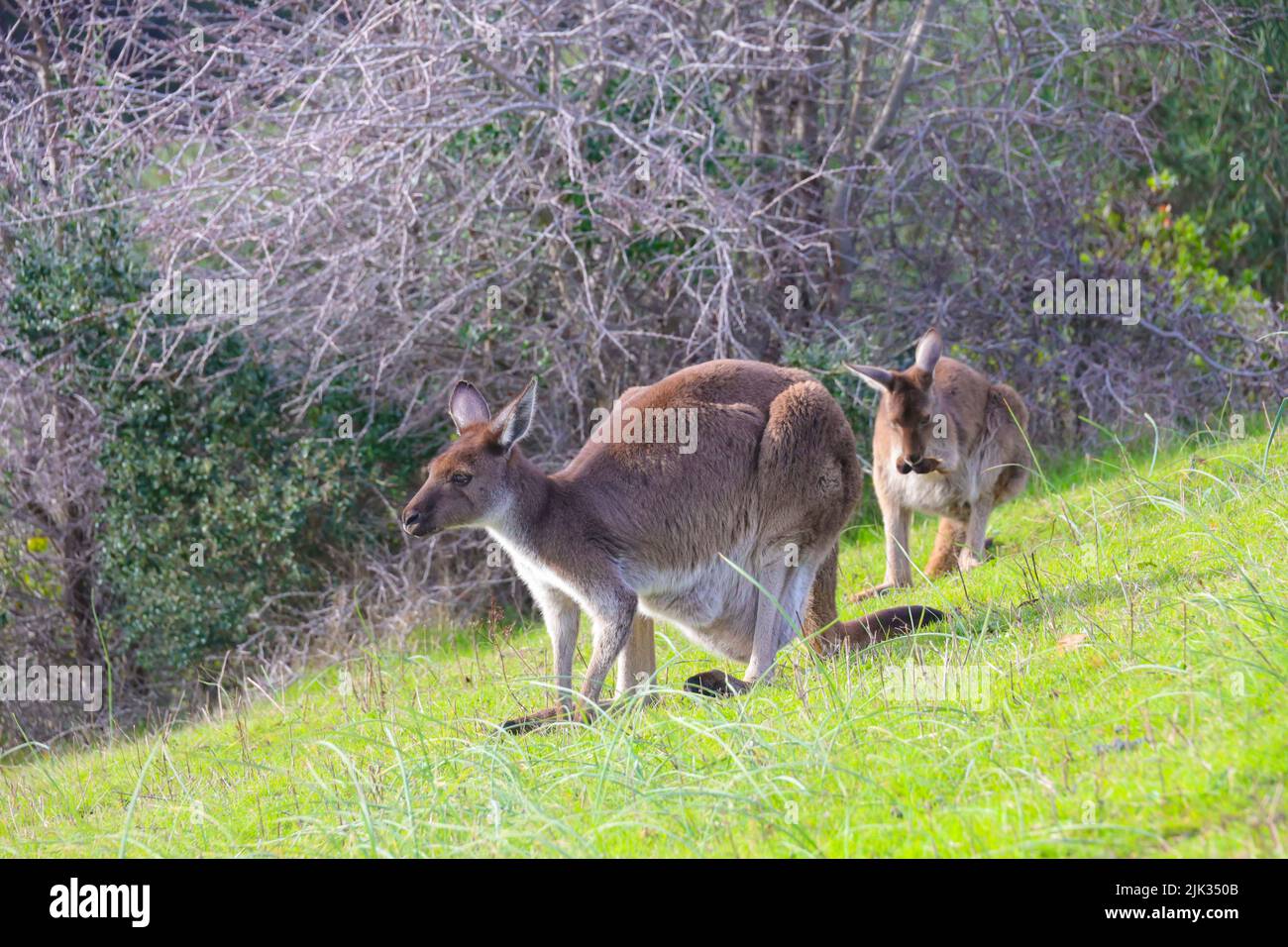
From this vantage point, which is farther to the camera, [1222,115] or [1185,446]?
[1222,115]

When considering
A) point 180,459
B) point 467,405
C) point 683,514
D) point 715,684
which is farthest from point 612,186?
point 715,684

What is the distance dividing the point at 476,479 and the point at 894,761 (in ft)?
9.53

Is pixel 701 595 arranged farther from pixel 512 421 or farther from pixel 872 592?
pixel 872 592

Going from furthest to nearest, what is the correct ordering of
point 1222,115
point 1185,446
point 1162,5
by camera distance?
point 1222,115 → point 1162,5 → point 1185,446

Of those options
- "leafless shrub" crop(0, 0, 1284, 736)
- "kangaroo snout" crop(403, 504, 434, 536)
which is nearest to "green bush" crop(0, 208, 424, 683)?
"leafless shrub" crop(0, 0, 1284, 736)

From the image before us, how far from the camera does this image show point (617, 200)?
1121 centimetres

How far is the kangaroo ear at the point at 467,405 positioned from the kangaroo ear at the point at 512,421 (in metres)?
0.40

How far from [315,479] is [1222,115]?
10376 millimetres

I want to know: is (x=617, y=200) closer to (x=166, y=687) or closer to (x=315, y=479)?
→ (x=315, y=479)

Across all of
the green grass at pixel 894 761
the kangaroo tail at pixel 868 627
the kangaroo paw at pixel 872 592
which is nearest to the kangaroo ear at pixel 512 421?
the green grass at pixel 894 761

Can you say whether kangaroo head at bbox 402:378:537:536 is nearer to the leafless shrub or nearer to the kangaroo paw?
the kangaroo paw

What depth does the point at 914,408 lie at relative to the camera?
9.00 m

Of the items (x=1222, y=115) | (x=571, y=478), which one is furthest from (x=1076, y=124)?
(x=571, y=478)

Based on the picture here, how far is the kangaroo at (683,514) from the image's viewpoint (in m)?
6.91
